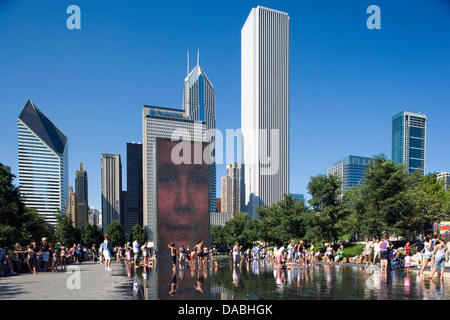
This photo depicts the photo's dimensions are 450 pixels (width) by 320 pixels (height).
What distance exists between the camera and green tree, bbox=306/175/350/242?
37406mm

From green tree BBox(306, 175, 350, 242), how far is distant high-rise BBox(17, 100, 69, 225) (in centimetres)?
14697

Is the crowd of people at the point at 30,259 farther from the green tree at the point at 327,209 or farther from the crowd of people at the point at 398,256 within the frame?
the green tree at the point at 327,209

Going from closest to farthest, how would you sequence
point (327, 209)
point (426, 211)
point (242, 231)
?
point (327, 209) → point (426, 211) → point (242, 231)

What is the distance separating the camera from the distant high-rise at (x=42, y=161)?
A: 161375mm

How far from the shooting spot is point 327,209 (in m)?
39.0

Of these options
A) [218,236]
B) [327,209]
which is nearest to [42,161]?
[218,236]

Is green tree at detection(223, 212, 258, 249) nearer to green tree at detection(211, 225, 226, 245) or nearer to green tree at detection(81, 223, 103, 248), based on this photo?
green tree at detection(211, 225, 226, 245)

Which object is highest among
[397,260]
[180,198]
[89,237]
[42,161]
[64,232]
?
[42,161]

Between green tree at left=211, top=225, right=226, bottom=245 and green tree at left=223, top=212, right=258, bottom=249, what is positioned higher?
green tree at left=223, top=212, right=258, bottom=249

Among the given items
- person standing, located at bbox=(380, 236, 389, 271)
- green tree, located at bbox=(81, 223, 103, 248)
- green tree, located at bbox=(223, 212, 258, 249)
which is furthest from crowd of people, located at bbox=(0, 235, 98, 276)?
green tree, located at bbox=(81, 223, 103, 248)

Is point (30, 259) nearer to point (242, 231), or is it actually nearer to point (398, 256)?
point (398, 256)

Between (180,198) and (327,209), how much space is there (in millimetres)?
22563

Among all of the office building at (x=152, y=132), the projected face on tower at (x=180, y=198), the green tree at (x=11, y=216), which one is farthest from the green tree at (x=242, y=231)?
the office building at (x=152, y=132)
